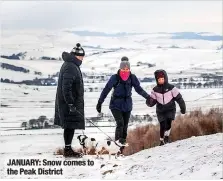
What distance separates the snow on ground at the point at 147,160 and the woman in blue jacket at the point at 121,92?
374mm

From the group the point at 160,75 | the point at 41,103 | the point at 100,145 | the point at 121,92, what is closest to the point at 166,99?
the point at 160,75

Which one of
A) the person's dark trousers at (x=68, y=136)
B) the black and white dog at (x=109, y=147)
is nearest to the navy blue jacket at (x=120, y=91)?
the black and white dog at (x=109, y=147)

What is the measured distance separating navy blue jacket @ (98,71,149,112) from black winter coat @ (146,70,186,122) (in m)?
0.33

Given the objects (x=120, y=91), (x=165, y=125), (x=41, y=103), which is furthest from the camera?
(x=41, y=103)

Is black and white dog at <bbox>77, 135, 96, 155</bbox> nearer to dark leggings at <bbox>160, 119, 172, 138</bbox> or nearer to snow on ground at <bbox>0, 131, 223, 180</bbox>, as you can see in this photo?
snow on ground at <bbox>0, 131, 223, 180</bbox>

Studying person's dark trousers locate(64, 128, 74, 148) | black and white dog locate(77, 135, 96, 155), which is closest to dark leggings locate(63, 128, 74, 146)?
person's dark trousers locate(64, 128, 74, 148)

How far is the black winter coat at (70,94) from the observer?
19.6ft

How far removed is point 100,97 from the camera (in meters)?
6.30

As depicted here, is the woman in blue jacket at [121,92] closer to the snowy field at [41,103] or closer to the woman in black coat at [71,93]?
the snowy field at [41,103]

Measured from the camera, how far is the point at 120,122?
644 cm

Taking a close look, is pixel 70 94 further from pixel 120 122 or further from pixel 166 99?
pixel 166 99

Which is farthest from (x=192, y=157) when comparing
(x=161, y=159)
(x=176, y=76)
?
(x=176, y=76)

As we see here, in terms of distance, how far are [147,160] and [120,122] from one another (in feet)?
2.21

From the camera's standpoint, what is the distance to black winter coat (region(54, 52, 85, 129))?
19.6 ft
